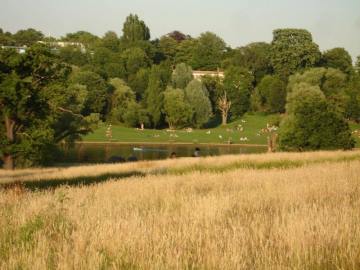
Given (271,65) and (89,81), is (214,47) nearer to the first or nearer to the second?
(271,65)

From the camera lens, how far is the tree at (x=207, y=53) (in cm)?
14175

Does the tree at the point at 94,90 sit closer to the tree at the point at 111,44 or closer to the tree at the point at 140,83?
the tree at the point at 140,83

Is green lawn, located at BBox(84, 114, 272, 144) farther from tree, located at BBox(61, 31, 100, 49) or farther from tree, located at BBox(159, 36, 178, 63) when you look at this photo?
tree, located at BBox(61, 31, 100, 49)

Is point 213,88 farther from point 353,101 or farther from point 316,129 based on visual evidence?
point 316,129

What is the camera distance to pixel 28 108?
20969 millimetres

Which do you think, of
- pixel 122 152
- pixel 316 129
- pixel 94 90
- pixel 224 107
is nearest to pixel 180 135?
pixel 94 90

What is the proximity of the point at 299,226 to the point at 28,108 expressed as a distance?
1631 centimetres

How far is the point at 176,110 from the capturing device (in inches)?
3787

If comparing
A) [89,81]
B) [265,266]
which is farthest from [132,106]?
[265,266]

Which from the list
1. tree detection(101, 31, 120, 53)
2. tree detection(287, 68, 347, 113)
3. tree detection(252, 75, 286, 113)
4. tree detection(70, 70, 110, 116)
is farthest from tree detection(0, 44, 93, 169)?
tree detection(101, 31, 120, 53)

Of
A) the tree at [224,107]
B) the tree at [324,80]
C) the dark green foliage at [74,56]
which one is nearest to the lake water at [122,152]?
the tree at [324,80]

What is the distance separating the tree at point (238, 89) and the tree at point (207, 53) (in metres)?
23.7

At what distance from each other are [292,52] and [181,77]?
31032 millimetres

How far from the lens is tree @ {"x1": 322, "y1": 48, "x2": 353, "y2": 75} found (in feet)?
420
